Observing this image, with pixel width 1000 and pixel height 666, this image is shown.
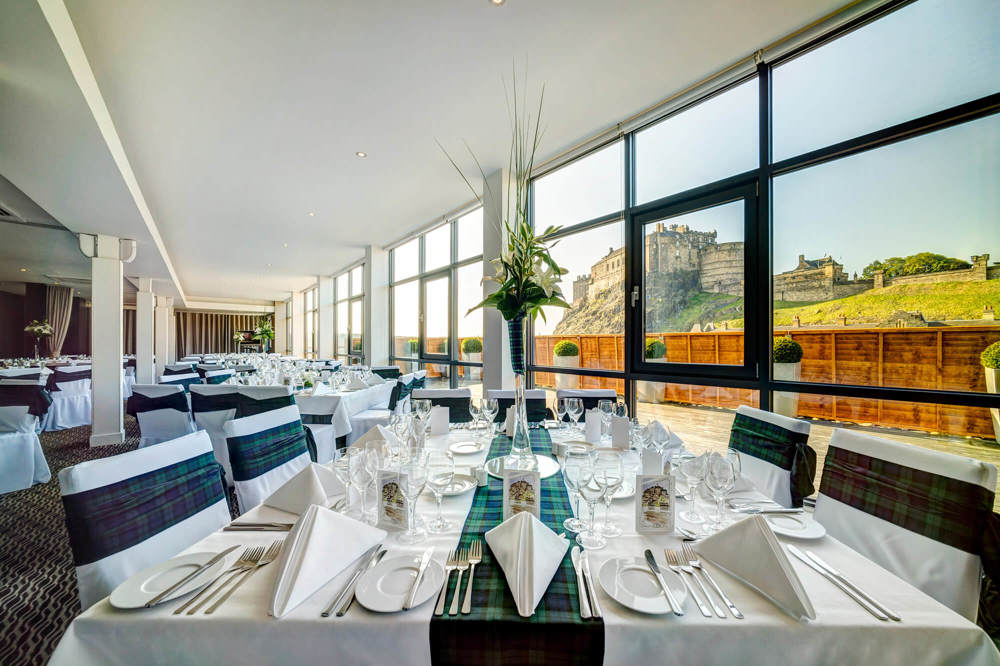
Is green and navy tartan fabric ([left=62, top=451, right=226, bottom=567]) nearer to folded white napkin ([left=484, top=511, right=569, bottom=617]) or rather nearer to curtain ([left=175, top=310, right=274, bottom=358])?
folded white napkin ([left=484, top=511, right=569, bottom=617])

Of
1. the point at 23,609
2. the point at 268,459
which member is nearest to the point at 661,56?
the point at 268,459

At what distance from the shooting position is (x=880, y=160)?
2.25m

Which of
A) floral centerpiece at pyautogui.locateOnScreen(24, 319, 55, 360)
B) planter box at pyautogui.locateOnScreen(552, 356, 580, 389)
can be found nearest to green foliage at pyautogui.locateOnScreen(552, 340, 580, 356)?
planter box at pyautogui.locateOnScreen(552, 356, 580, 389)

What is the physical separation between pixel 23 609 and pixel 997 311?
469 cm

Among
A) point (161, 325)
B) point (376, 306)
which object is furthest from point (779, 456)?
point (161, 325)

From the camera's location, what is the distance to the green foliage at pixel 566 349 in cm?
394

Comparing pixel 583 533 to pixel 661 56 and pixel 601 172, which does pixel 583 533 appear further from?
pixel 601 172

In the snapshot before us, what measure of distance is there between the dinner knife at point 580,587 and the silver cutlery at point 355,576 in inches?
17.5

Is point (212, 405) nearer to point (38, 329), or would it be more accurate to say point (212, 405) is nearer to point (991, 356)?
point (991, 356)

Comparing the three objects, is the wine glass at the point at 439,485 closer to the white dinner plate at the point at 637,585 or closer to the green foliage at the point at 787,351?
the white dinner plate at the point at 637,585

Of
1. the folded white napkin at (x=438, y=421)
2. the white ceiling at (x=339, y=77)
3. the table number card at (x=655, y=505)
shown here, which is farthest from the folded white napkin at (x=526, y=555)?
the white ceiling at (x=339, y=77)

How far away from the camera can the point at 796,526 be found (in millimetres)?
1032

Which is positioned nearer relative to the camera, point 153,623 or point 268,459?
point 153,623

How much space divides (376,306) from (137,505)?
664 cm
